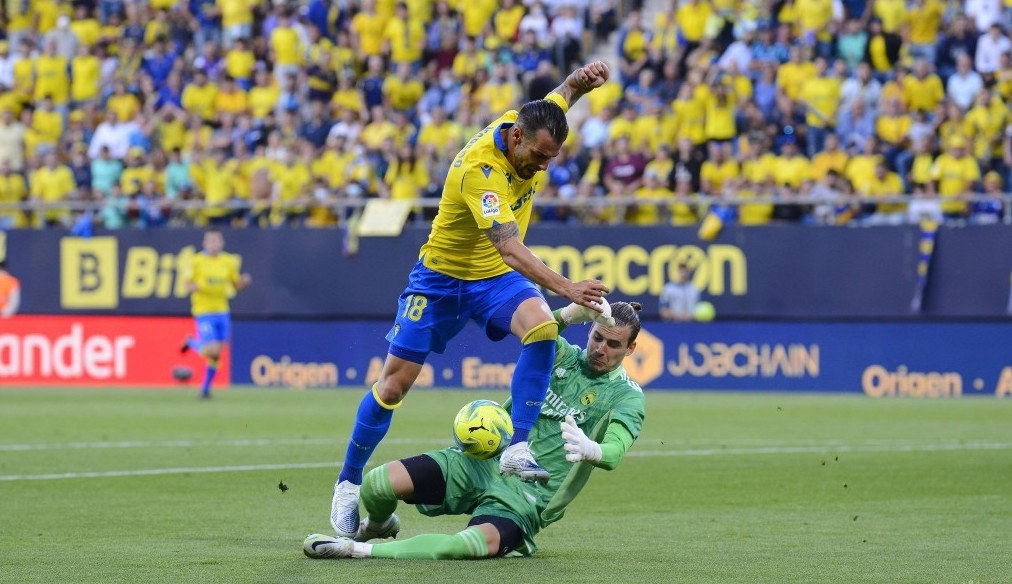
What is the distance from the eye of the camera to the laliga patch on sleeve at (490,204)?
28.6 feet

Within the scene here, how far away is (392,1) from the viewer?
93.7 ft

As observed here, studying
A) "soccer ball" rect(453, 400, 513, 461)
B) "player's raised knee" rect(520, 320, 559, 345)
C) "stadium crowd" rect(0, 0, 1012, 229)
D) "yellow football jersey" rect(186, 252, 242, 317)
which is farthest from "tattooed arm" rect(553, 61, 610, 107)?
"yellow football jersey" rect(186, 252, 242, 317)

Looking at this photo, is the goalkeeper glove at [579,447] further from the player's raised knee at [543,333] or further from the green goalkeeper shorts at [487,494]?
the player's raised knee at [543,333]

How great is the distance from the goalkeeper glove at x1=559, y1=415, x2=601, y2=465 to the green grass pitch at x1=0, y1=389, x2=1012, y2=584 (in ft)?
1.74

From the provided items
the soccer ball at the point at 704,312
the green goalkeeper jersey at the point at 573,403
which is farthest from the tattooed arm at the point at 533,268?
the soccer ball at the point at 704,312

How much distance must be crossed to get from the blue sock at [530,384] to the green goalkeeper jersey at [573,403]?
0.13 meters

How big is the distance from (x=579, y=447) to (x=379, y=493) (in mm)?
1165

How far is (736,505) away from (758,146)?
13.3m

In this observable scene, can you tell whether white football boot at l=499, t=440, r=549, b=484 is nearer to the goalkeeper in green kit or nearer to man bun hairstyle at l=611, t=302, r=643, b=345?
Result: the goalkeeper in green kit

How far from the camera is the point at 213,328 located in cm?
2344

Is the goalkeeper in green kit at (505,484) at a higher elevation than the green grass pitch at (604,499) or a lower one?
higher

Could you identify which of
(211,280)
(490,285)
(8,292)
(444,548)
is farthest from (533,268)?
(8,292)

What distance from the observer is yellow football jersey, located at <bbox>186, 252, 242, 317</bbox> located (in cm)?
2333

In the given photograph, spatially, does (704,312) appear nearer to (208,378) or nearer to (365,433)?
(208,378)
